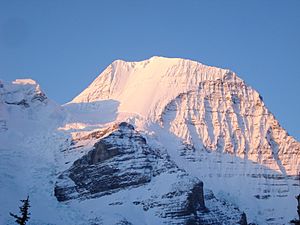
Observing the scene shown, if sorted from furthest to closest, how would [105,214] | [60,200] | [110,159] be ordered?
1. [110,159]
2. [60,200]
3. [105,214]

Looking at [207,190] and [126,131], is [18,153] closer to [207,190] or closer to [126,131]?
[126,131]

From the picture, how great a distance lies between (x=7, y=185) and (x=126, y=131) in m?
36.0

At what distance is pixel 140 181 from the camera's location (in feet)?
598

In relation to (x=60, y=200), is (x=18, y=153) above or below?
above

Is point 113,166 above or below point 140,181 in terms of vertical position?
above

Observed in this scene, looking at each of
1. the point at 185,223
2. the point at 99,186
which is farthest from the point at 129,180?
the point at 185,223

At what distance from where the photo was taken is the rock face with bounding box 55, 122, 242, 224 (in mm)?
174250

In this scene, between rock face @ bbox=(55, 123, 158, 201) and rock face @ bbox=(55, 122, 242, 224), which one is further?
rock face @ bbox=(55, 123, 158, 201)

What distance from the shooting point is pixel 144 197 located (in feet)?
579

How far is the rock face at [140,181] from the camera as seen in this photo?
17425 cm

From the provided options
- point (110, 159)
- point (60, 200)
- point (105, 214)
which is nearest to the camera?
point (105, 214)

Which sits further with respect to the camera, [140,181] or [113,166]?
[113,166]

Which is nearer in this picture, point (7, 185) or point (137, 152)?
point (7, 185)

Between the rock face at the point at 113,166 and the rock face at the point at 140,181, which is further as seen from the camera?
the rock face at the point at 113,166
